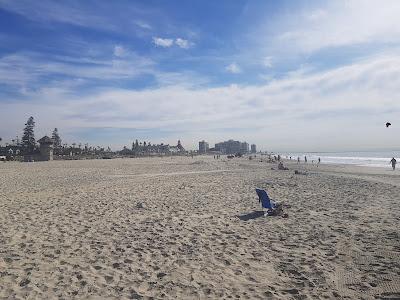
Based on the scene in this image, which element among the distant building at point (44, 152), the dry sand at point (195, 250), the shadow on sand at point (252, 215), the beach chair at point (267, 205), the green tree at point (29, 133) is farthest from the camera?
the green tree at point (29, 133)

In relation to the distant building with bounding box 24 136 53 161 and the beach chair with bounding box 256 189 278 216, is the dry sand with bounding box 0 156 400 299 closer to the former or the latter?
the beach chair with bounding box 256 189 278 216

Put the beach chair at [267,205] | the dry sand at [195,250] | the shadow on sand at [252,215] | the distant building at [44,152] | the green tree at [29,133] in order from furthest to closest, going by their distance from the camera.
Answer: the green tree at [29,133] → the distant building at [44,152] → the beach chair at [267,205] → the shadow on sand at [252,215] → the dry sand at [195,250]

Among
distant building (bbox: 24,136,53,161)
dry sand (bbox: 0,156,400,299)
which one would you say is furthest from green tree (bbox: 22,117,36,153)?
dry sand (bbox: 0,156,400,299)

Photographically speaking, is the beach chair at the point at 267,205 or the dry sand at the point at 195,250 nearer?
the dry sand at the point at 195,250

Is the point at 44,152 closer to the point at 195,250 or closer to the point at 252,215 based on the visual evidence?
the point at 252,215

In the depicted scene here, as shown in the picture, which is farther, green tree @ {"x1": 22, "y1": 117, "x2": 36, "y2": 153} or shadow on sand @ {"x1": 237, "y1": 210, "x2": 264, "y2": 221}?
green tree @ {"x1": 22, "y1": 117, "x2": 36, "y2": 153}

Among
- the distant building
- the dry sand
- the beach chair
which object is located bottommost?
the dry sand

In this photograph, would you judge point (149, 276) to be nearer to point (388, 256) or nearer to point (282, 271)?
point (282, 271)

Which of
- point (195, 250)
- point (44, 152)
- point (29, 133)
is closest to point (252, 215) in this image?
point (195, 250)

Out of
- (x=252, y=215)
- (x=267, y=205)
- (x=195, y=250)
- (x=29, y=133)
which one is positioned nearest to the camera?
(x=195, y=250)

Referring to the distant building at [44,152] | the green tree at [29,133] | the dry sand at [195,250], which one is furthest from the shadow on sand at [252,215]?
the green tree at [29,133]

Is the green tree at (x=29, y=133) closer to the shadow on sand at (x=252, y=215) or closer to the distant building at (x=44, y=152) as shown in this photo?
the distant building at (x=44, y=152)

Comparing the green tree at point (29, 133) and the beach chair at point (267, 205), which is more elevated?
the green tree at point (29, 133)

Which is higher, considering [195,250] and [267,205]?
[267,205]
